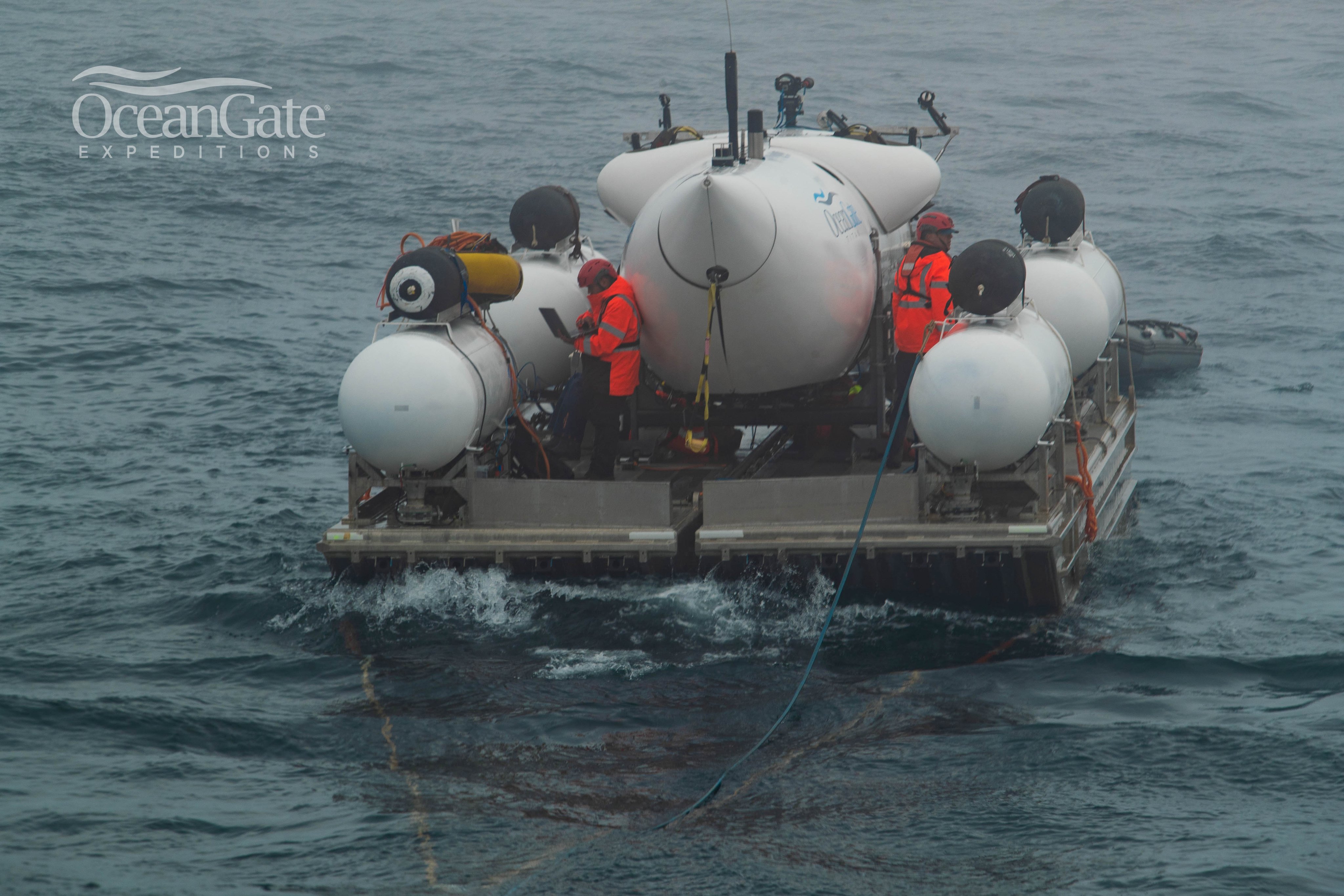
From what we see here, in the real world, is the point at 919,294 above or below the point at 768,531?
above

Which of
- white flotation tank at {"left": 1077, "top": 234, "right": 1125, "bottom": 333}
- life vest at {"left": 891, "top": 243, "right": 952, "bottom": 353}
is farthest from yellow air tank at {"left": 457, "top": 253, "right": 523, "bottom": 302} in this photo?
white flotation tank at {"left": 1077, "top": 234, "right": 1125, "bottom": 333}

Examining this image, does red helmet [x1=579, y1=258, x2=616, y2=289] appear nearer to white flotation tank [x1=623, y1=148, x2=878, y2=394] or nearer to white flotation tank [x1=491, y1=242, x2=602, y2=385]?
white flotation tank [x1=623, y1=148, x2=878, y2=394]

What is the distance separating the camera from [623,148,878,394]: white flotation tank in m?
10.1

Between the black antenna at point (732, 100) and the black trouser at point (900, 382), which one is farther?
the black trouser at point (900, 382)

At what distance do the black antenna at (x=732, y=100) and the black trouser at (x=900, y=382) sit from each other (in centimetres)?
194

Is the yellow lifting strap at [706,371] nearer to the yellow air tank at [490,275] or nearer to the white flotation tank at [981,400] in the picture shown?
the white flotation tank at [981,400]

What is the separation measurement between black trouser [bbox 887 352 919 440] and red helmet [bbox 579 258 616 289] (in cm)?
224

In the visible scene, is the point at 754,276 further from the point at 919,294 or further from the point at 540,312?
the point at 540,312

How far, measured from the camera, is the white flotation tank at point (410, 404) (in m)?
10.1

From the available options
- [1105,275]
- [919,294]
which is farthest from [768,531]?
[1105,275]

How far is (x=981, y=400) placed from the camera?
31.7ft

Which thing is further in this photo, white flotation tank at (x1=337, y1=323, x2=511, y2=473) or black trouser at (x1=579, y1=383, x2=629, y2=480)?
black trouser at (x1=579, y1=383, x2=629, y2=480)

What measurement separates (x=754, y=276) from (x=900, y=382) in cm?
184

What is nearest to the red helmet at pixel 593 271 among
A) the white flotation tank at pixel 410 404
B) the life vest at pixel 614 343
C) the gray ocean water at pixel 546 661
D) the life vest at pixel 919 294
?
the life vest at pixel 614 343
